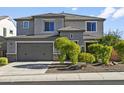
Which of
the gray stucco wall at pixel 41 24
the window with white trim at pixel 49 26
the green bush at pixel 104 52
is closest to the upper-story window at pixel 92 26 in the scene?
the gray stucco wall at pixel 41 24

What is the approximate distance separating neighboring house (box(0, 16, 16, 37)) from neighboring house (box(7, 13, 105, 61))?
5550 millimetres

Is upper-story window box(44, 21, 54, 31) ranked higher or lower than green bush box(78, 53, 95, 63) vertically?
higher

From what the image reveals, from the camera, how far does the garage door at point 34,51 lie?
116ft

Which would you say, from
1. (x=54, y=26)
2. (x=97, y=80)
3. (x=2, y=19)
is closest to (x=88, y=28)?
(x=54, y=26)

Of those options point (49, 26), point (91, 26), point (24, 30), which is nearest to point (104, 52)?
point (49, 26)

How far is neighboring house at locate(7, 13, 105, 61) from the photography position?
35.0m

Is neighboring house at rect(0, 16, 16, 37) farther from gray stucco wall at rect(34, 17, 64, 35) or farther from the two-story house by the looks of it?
gray stucco wall at rect(34, 17, 64, 35)

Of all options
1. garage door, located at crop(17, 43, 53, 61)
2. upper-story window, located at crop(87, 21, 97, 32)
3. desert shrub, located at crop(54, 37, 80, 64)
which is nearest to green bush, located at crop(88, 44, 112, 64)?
desert shrub, located at crop(54, 37, 80, 64)

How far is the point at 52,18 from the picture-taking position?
126 ft

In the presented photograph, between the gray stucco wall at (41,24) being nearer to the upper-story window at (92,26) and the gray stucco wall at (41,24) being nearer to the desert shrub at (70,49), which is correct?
the upper-story window at (92,26)

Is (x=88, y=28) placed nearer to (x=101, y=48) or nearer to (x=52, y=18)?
(x=52, y=18)

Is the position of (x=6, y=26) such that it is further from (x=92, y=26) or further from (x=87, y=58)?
(x=87, y=58)

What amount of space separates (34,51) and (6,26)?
41.1 ft
